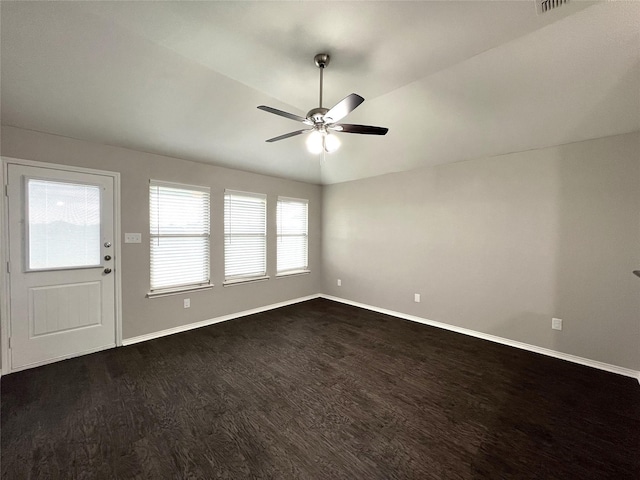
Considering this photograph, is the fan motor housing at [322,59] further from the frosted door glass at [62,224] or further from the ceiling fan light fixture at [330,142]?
the frosted door glass at [62,224]

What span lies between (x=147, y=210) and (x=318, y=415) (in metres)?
3.25

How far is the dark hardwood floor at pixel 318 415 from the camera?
5.21ft

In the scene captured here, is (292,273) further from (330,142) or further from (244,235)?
(330,142)

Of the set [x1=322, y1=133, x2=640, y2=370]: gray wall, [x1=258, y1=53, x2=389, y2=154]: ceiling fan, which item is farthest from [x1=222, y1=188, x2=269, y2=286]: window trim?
[x1=258, y1=53, x2=389, y2=154]: ceiling fan

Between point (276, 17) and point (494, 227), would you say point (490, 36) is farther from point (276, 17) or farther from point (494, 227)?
point (494, 227)

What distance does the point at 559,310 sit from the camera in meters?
3.00

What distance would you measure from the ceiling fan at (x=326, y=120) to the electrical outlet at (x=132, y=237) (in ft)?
8.43

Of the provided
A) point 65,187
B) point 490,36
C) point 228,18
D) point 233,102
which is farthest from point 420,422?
point 65,187

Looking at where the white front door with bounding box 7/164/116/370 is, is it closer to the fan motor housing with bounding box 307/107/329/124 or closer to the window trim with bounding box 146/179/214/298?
the window trim with bounding box 146/179/214/298

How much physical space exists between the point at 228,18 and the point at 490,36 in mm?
2018

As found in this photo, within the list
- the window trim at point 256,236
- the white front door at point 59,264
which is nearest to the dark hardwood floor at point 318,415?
the white front door at point 59,264

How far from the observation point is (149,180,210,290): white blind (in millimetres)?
3500

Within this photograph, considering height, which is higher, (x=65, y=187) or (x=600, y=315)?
(x=65, y=187)

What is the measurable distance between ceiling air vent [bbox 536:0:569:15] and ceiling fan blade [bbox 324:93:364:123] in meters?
1.31
